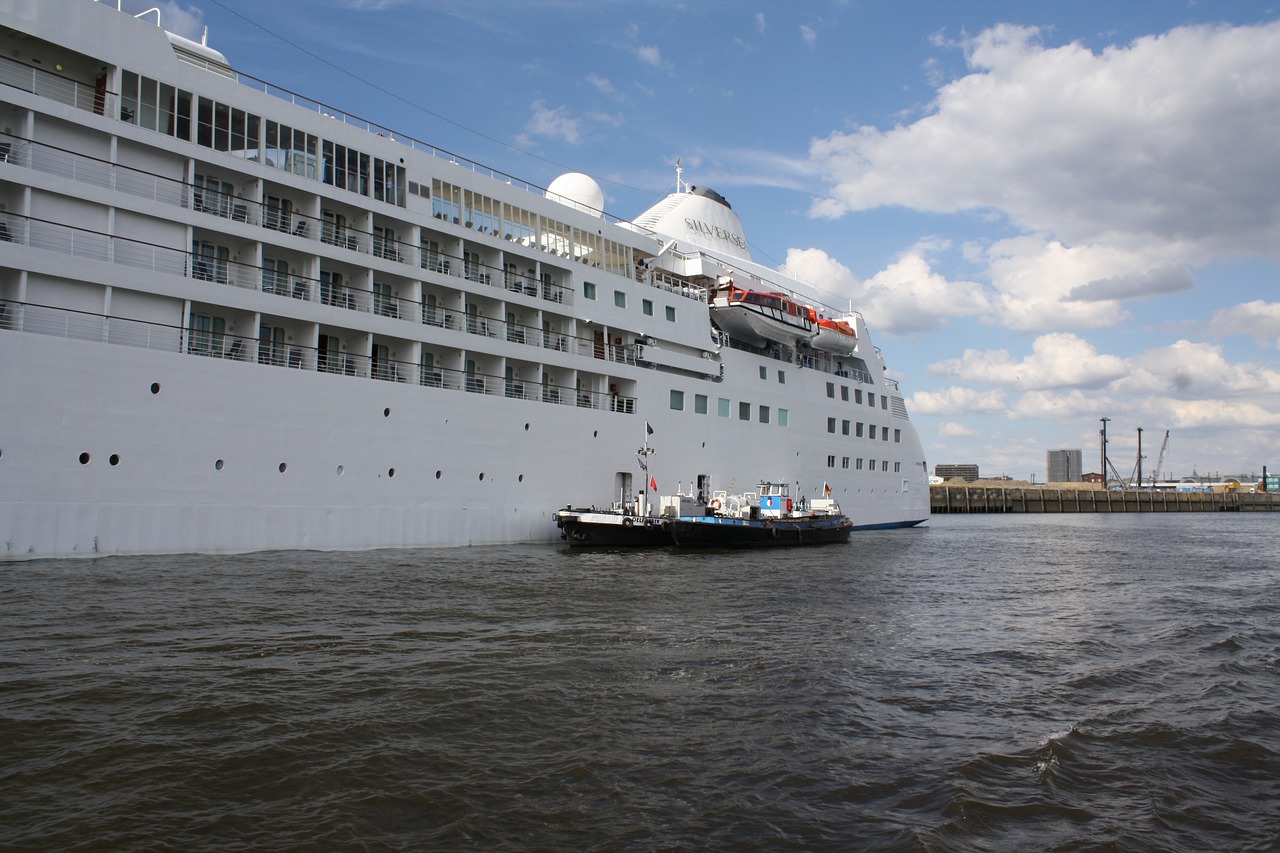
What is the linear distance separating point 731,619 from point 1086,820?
7.78 metres

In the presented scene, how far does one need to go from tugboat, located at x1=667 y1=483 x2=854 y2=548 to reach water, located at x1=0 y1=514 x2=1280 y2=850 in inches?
458

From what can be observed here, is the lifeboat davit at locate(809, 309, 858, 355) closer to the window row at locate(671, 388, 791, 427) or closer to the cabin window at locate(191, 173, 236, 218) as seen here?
the window row at locate(671, 388, 791, 427)

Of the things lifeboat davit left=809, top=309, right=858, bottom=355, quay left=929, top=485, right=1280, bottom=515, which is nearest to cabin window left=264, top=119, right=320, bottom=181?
lifeboat davit left=809, top=309, right=858, bottom=355

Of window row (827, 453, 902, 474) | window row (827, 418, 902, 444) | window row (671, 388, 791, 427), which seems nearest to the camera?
window row (671, 388, 791, 427)

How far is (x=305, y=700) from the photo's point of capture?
7980 mm

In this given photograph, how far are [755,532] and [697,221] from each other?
17.0 metres

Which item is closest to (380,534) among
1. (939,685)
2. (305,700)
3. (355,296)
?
(355,296)

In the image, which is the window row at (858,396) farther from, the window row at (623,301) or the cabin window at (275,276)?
the cabin window at (275,276)

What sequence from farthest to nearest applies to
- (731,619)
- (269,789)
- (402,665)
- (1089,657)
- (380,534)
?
(380,534)
(731,619)
(1089,657)
(402,665)
(269,789)

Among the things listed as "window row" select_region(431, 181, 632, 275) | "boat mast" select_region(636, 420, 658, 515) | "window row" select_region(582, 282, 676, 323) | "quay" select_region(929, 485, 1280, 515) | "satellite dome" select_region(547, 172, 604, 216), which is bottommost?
"quay" select_region(929, 485, 1280, 515)

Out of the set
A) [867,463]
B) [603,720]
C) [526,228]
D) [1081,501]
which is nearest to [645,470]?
[526,228]

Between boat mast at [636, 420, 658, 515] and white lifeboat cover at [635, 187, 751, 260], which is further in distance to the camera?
white lifeboat cover at [635, 187, 751, 260]

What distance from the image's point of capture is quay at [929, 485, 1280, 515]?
332ft

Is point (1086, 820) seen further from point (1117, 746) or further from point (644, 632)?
point (644, 632)
